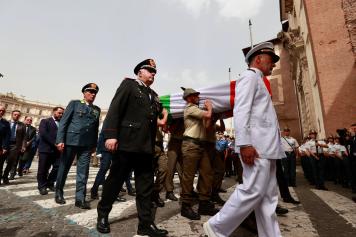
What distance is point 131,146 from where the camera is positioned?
9.70ft

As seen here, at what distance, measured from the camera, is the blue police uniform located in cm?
463

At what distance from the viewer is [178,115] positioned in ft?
17.4

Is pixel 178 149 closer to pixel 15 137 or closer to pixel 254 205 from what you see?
pixel 254 205

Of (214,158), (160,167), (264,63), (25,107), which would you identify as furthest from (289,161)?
(25,107)

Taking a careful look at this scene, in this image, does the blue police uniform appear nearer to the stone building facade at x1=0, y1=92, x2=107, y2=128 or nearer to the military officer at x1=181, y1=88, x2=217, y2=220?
the military officer at x1=181, y1=88, x2=217, y2=220

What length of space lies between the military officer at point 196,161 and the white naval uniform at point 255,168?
142 centimetres

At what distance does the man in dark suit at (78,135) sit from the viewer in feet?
15.1

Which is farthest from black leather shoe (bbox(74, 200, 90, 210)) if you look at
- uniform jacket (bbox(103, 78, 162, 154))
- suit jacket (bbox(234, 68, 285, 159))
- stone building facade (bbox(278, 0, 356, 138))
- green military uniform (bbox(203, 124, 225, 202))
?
→ stone building facade (bbox(278, 0, 356, 138))

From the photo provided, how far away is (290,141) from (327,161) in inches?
116

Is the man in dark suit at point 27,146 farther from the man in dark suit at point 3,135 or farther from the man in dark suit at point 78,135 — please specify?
the man in dark suit at point 78,135

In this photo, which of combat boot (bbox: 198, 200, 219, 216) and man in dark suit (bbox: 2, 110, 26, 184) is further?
man in dark suit (bbox: 2, 110, 26, 184)

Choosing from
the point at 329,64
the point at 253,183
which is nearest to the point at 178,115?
the point at 253,183

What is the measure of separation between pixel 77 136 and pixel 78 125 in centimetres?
22

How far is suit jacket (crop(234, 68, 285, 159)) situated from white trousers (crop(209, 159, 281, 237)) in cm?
16
